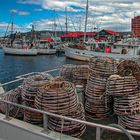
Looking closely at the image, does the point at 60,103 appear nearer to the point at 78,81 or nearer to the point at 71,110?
the point at 71,110

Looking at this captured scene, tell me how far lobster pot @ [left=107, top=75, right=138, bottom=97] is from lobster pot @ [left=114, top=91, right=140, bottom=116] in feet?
0.25

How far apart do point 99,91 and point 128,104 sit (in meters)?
0.74

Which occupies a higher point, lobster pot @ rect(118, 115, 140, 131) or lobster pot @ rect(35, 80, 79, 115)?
lobster pot @ rect(35, 80, 79, 115)

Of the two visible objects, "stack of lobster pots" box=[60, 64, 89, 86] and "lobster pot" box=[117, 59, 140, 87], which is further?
"stack of lobster pots" box=[60, 64, 89, 86]

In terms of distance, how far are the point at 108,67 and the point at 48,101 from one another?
1.61 meters

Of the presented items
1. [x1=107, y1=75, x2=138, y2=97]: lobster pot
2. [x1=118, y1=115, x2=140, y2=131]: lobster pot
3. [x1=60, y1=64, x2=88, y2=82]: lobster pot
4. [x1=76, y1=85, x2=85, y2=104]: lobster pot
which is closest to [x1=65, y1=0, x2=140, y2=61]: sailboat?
[x1=60, y1=64, x2=88, y2=82]: lobster pot

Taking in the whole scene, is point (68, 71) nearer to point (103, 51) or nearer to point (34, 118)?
point (34, 118)

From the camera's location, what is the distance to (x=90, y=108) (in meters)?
4.79

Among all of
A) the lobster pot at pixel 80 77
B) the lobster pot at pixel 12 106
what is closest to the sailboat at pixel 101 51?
the lobster pot at pixel 80 77

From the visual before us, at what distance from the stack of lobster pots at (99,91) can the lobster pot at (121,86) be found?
0.33m

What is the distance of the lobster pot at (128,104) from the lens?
4011 mm

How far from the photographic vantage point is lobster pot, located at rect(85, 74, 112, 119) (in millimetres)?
4629

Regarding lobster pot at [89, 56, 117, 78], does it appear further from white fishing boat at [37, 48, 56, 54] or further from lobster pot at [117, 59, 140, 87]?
white fishing boat at [37, 48, 56, 54]

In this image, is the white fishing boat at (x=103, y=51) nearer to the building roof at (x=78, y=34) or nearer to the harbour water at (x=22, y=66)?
the harbour water at (x=22, y=66)
